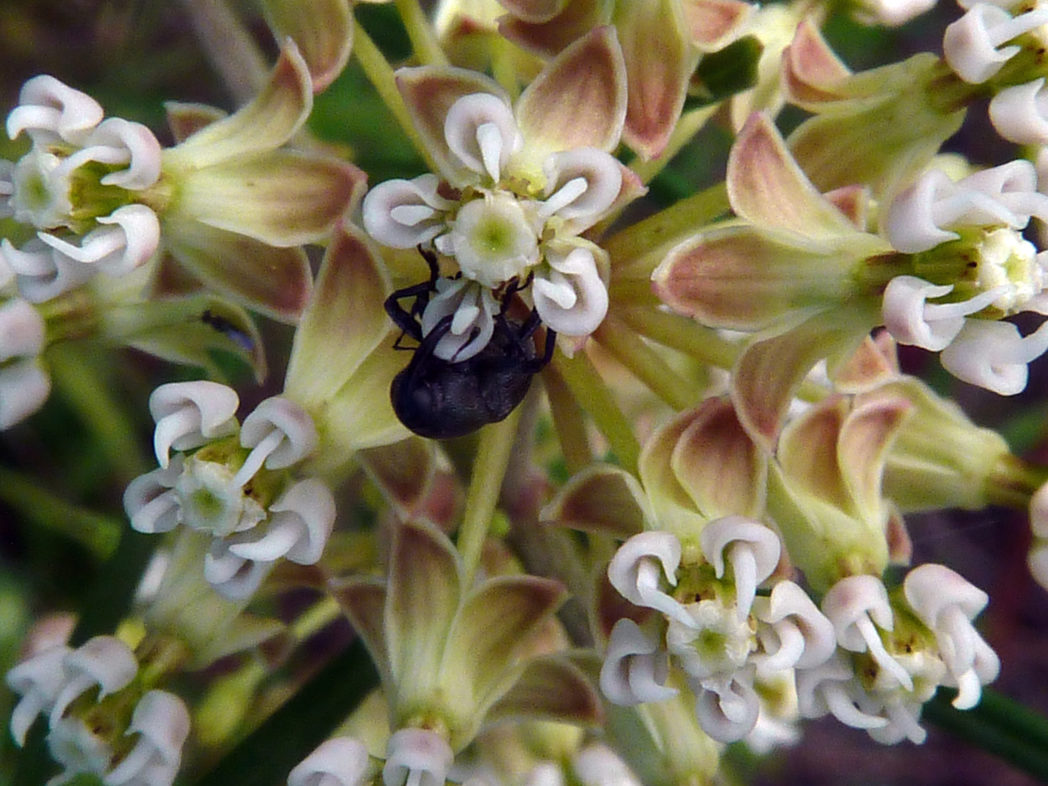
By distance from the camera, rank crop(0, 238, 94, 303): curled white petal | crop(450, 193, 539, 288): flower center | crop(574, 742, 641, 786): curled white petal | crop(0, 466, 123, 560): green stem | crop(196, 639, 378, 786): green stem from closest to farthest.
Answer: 1. crop(450, 193, 539, 288): flower center
2. crop(0, 238, 94, 303): curled white petal
3. crop(196, 639, 378, 786): green stem
4. crop(574, 742, 641, 786): curled white petal
5. crop(0, 466, 123, 560): green stem

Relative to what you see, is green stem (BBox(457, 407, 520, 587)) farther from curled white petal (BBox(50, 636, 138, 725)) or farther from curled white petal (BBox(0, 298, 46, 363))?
curled white petal (BBox(0, 298, 46, 363))

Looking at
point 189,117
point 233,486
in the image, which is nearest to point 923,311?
point 233,486

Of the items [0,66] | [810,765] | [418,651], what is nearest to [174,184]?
[418,651]

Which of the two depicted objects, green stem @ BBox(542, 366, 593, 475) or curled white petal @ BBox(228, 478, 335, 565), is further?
green stem @ BBox(542, 366, 593, 475)

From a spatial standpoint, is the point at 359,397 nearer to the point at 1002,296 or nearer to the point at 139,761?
the point at 139,761

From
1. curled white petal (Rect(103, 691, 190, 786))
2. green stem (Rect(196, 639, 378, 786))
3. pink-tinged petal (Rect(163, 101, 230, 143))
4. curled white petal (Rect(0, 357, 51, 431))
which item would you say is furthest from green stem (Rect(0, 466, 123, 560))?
pink-tinged petal (Rect(163, 101, 230, 143))
